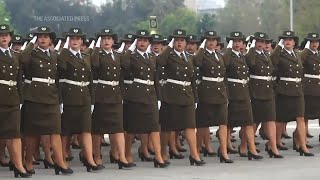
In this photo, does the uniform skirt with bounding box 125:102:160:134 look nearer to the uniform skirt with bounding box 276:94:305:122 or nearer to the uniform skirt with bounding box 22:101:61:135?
the uniform skirt with bounding box 22:101:61:135

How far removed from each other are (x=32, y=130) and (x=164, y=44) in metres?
2.90

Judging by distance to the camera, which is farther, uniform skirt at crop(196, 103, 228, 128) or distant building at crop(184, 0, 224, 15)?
distant building at crop(184, 0, 224, 15)

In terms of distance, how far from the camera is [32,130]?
11383mm

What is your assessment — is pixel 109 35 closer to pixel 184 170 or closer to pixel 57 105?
pixel 57 105

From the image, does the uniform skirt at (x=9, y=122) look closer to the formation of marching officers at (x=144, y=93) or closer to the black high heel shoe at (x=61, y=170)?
the formation of marching officers at (x=144, y=93)

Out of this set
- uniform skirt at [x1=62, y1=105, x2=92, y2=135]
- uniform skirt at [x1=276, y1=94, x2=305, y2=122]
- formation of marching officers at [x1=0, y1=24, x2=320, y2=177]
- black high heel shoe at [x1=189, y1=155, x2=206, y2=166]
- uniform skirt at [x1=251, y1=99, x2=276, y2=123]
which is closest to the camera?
formation of marching officers at [x1=0, y1=24, x2=320, y2=177]

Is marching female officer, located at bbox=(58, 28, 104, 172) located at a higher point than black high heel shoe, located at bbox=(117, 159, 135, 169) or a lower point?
higher

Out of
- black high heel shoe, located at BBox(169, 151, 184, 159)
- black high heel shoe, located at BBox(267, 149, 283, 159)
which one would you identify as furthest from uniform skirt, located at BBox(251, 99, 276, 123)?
black high heel shoe, located at BBox(169, 151, 184, 159)

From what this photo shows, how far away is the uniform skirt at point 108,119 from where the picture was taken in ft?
39.4

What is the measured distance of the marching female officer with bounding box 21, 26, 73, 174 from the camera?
11.2m

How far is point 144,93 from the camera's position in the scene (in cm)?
1212

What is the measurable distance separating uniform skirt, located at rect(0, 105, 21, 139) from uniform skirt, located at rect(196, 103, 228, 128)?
3.06 metres
